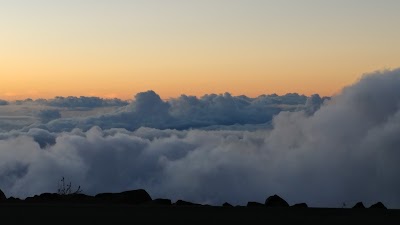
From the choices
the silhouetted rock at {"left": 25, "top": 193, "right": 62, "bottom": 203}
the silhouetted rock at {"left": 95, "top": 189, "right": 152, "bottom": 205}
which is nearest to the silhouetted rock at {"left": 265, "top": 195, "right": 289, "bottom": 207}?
the silhouetted rock at {"left": 95, "top": 189, "right": 152, "bottom": 205}

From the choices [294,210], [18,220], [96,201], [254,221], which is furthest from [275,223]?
[96,201]

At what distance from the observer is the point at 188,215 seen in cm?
1510

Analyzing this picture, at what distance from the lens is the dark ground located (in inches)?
549

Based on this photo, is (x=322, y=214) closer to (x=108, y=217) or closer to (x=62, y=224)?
(x=108, y=217)

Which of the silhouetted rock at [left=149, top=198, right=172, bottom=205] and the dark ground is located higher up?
the silhouetted rock at [left=149, top=198, right=172, bottom=205]

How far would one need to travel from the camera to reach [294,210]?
55.4ft

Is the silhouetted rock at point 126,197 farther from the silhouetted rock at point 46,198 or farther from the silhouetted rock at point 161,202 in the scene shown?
the silhouetted rock at point 46,198

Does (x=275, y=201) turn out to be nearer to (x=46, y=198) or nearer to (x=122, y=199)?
(x=122, y=199)

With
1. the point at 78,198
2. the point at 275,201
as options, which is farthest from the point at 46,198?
the point at 275,201

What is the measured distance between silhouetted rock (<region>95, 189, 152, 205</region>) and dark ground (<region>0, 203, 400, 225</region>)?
4.27 meters

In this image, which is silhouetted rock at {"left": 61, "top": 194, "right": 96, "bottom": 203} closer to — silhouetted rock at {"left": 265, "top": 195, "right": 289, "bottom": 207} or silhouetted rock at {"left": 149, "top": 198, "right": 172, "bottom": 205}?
Answer: silhouetted rock at {"left": 149, "top": 198, "right": 172, "bottom": 205}

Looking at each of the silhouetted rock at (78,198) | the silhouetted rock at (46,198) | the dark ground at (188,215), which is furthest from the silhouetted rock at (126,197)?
the dark ground at (188,215)

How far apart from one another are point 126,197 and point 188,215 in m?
7.11

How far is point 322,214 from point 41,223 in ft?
23.8
